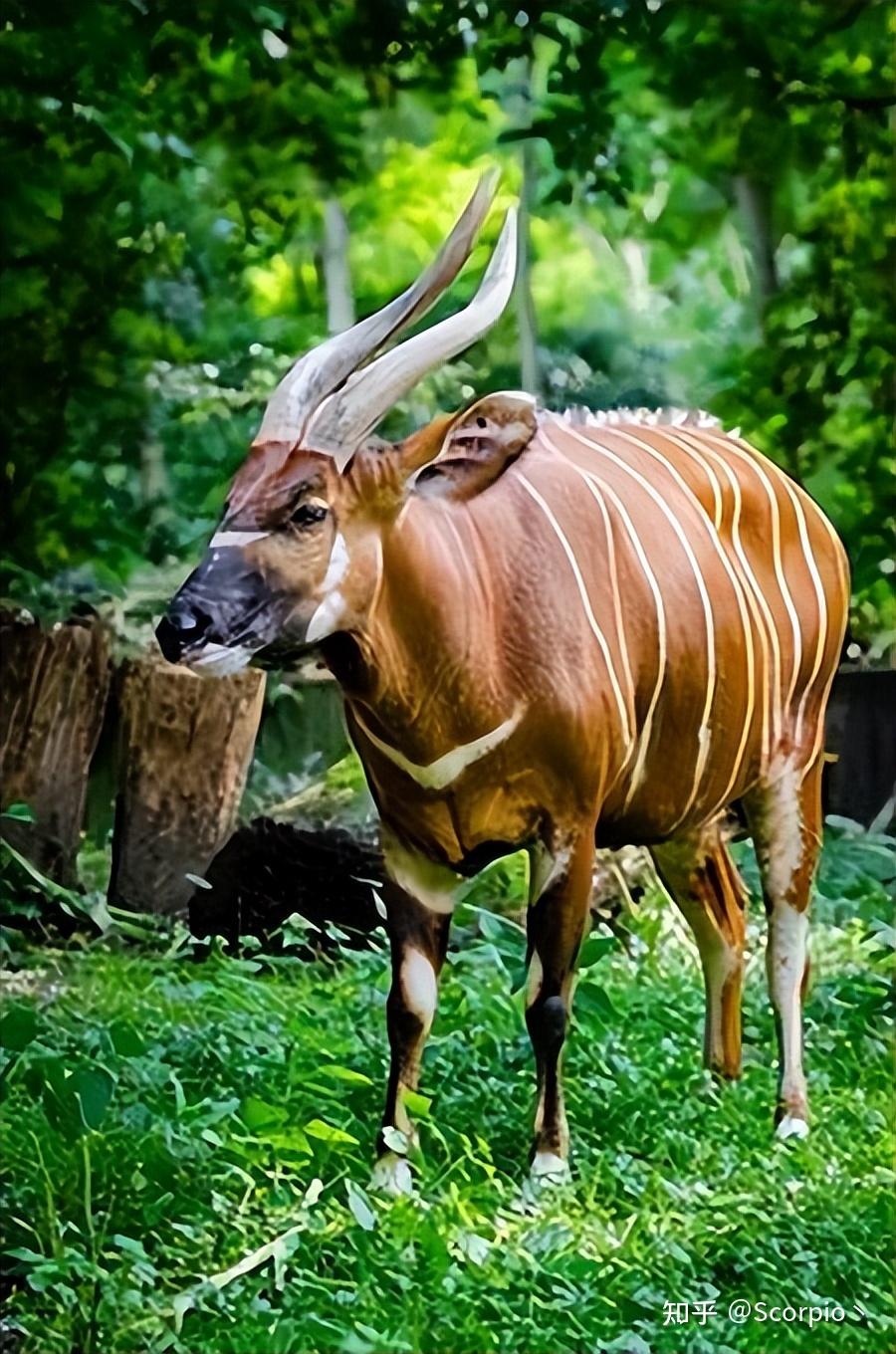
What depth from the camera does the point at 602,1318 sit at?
53.0 inches

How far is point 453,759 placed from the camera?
1.35 m

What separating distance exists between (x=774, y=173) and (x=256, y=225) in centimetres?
53

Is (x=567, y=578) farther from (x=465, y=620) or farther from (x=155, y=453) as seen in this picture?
(x=155, y=453)

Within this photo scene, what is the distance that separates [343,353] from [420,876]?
1.60ft

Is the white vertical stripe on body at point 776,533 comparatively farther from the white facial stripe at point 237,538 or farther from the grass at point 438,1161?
the white facial stripe at point 237,538

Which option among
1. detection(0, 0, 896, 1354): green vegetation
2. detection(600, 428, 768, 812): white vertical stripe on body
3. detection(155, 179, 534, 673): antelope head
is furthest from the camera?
detection(600, 428, 768, 812): white vertical stripe on body

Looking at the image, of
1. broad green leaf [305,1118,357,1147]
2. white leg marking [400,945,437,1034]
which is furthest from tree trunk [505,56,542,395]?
broad green leaf [305,1118,357,1147]

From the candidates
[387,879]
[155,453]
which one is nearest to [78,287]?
[155,453]

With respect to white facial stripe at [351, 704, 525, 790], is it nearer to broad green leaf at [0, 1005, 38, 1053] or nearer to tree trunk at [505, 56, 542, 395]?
tree trunk at [505, 56, 542, 395]

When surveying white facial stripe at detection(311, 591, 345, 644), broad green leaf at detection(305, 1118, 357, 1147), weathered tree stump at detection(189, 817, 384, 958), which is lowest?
broad green leaf at detection(305, 1118, 357, 1147)

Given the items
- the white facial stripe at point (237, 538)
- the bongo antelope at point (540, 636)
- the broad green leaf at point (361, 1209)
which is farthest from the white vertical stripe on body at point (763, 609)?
the broad green leaf at point (361, 1209)

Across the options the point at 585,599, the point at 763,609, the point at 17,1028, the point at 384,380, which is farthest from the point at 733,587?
the point at 17,1028

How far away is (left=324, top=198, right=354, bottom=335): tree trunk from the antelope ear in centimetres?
17

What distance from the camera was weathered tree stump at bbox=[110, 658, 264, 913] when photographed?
4.89 ft
